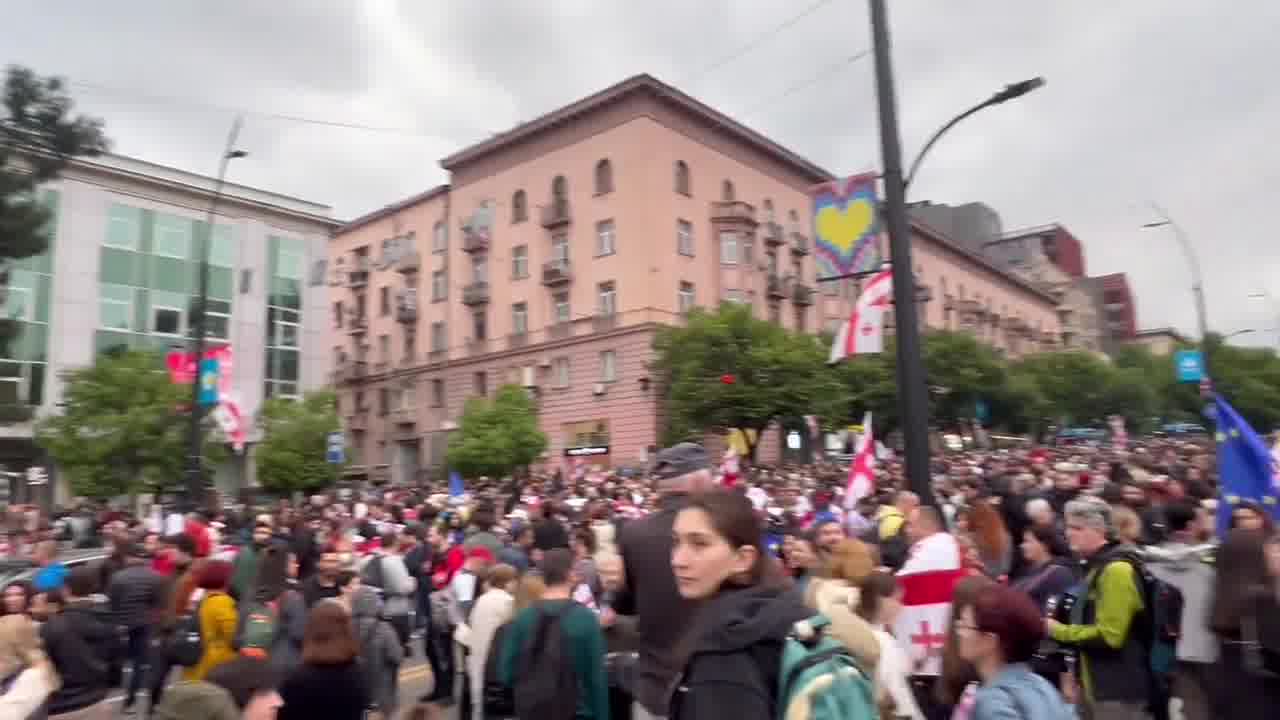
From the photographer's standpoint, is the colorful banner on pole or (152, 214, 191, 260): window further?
(152, 214, 191, 260): window

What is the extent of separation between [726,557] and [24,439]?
44092 millimetres

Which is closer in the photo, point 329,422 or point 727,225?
point 329,422

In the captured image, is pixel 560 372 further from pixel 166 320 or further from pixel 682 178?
pixel 166 320

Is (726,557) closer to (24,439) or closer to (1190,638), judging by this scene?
(1190,638)

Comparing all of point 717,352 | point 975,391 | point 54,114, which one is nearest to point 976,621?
point 54,114

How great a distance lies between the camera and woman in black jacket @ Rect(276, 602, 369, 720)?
456 centimetres

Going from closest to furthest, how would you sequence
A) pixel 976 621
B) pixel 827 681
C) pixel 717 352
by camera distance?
pixel 827 681 → pixel 976 621 → pixel 717 352

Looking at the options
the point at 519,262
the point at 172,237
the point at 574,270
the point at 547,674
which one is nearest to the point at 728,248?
the point at 574,270

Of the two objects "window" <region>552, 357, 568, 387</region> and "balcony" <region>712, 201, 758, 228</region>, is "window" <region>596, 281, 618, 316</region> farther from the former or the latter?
"balcony" <region>712, 201, 758, 228</region>

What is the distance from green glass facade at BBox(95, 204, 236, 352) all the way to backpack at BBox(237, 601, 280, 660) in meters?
38.3

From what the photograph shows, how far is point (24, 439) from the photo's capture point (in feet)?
126

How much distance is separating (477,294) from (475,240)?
2929 mm

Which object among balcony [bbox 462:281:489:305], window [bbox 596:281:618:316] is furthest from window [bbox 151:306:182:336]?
window [bbox 596:281:618:316]

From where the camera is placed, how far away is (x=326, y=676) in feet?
15.3
